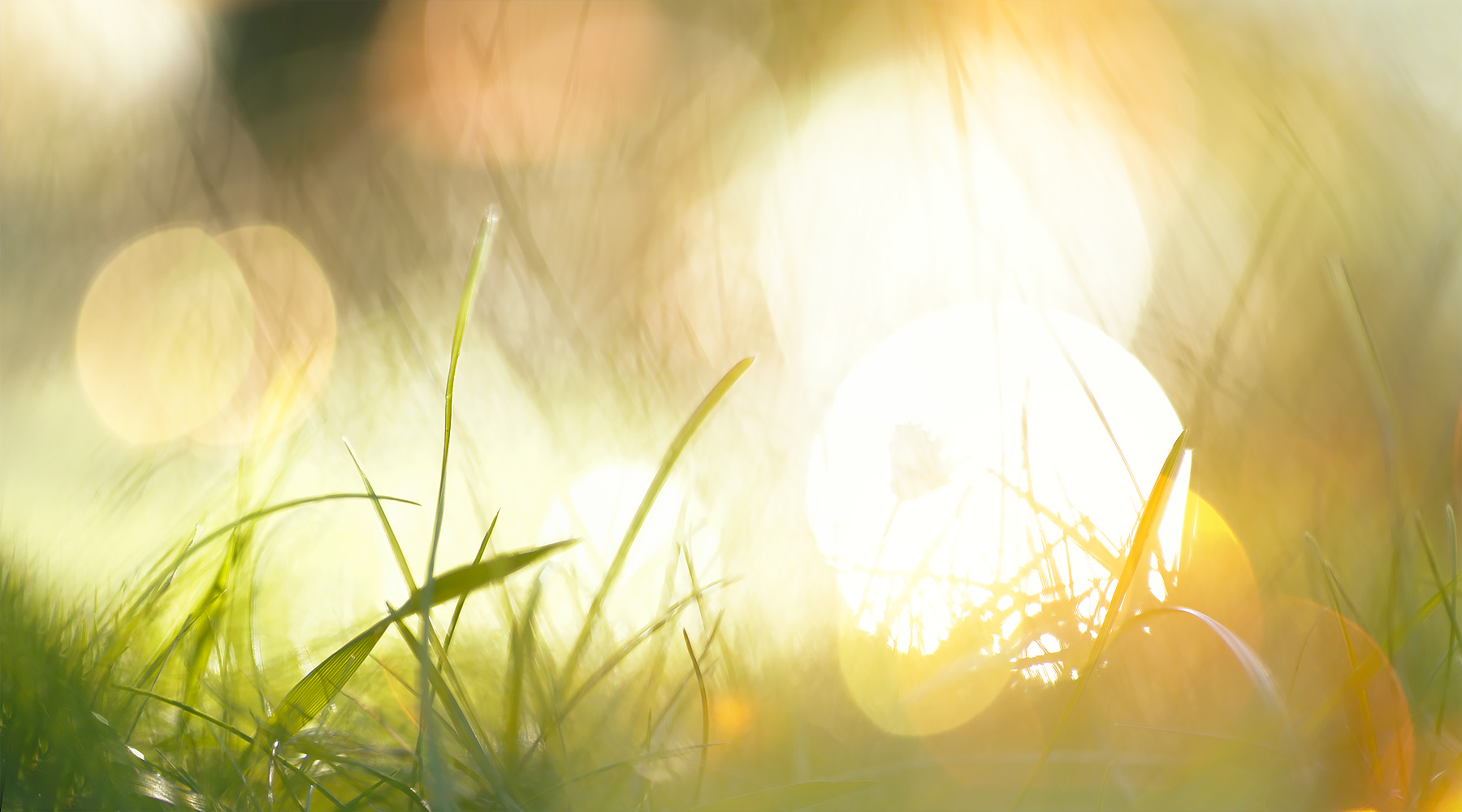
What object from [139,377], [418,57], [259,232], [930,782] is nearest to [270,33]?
[418,57]

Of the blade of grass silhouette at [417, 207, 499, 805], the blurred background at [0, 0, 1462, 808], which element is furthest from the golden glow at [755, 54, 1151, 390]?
the blade of grass silhouette at [417, 207, 499, 805]

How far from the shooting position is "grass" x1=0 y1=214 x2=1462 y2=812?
27 cm

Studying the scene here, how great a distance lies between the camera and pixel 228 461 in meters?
0.74

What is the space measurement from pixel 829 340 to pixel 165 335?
860 mm

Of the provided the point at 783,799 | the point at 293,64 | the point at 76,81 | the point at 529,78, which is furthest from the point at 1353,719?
the point at 293,64

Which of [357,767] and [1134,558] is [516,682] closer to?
[357,767]

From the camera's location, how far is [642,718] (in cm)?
41

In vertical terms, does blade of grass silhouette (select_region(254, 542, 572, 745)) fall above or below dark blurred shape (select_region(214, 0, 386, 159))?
below

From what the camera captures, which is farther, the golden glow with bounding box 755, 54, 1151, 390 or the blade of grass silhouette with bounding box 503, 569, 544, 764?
the golden glow with bounding box 755, 54, 1151, 390

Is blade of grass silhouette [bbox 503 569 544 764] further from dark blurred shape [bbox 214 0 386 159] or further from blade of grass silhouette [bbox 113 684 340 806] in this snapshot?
dark blurred shape [bbox 214 0 386 159]

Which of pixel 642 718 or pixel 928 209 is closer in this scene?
pixel 642 718

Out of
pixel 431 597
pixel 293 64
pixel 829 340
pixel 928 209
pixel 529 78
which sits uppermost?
pixel 293 64

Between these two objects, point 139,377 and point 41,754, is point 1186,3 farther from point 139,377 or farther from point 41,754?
point 139,377

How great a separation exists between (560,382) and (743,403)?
0.21m
